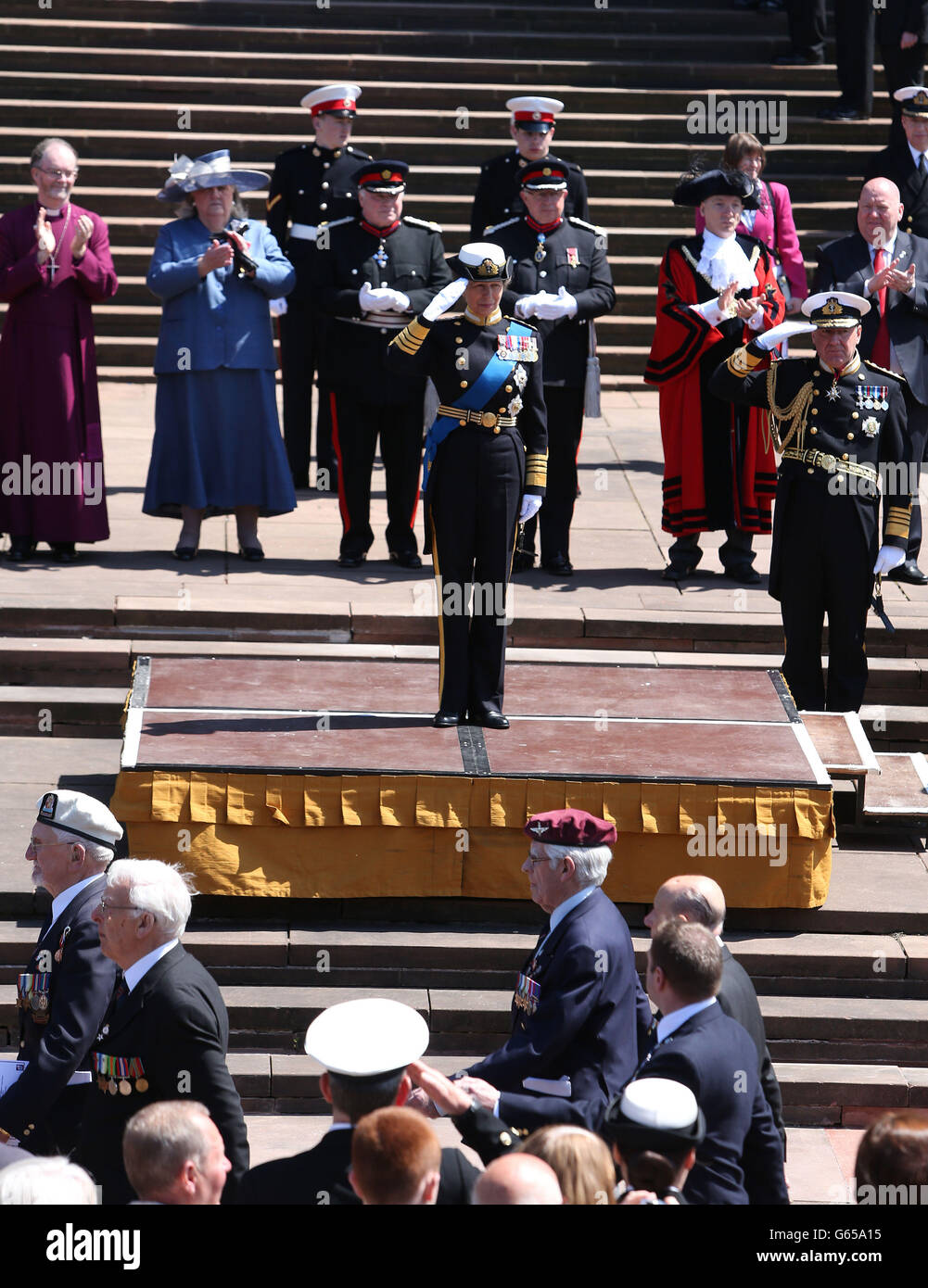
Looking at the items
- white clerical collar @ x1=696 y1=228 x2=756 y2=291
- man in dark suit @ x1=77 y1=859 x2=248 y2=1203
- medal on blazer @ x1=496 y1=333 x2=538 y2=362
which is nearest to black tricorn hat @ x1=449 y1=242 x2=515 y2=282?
medal on blazer @ x1=496 y1=333 x2=538 y2=362

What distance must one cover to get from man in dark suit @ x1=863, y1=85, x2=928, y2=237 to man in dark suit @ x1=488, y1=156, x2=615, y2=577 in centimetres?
231

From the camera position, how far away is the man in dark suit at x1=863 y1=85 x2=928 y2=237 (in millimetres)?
11805

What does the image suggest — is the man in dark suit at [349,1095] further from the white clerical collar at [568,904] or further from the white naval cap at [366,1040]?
the white clerical collar at [568,904]

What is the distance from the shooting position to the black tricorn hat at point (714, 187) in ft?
33.4

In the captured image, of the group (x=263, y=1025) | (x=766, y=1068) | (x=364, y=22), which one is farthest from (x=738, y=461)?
(x=364, y=22)

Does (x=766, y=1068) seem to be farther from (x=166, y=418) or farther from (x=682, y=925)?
(x=166, y=418)

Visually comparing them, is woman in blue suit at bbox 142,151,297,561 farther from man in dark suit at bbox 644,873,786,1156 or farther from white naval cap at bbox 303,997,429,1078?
white naval cap at bbox 303,997,429,1078

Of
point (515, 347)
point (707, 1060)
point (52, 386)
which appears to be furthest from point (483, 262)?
point (52, 386)

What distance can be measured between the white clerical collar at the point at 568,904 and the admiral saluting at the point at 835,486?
128 inches

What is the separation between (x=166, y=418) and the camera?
34.2ft

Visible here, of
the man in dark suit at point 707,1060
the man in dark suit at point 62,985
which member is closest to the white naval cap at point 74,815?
the man in dark suit at point 62,985

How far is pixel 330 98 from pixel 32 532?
3375mm

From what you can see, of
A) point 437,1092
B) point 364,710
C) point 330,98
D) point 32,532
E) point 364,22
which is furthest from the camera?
point 364,22

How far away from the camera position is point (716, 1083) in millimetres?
4852
